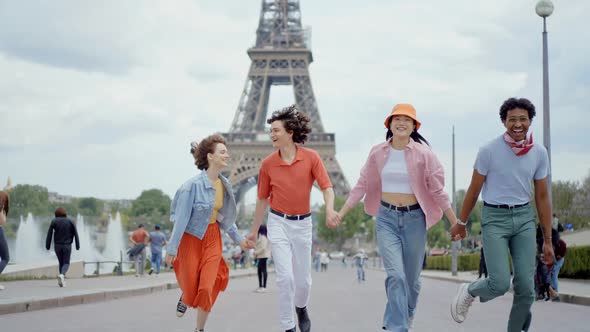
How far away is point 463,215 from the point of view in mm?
7648

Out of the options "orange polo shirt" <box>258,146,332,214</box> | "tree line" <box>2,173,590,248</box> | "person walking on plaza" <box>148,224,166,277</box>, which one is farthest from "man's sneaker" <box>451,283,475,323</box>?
"tree line" <box>2,173,590,248</box>

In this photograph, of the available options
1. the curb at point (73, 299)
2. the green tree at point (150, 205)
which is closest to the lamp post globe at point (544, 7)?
the curb at point (73, 299)

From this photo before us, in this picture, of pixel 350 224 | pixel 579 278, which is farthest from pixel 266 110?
pixel 579 278

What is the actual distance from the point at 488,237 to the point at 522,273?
386 mm

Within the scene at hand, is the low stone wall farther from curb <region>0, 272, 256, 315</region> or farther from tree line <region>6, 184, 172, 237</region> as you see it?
tree line <region>6, 184, 172, 237</region>

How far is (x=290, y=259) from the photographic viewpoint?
794 centimetres

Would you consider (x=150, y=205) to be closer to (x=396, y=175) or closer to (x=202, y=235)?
(x=202, y=235)

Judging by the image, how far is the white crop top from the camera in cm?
756

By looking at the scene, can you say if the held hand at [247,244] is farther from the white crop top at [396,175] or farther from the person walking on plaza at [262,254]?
the person walking on plaza at [262,254]

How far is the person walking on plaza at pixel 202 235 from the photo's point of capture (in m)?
8.20

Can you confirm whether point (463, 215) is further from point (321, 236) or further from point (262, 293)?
point (321, 236)

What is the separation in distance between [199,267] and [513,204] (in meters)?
Answer: 3.00

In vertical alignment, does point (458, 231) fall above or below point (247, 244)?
above

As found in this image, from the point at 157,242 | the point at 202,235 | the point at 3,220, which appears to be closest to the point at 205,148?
the point at 202,235
